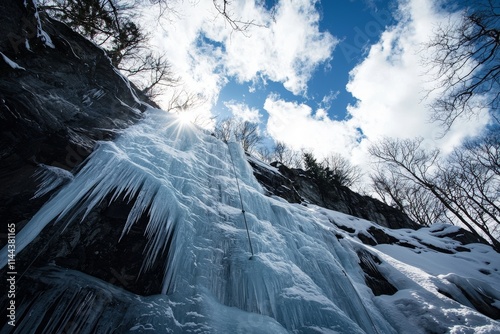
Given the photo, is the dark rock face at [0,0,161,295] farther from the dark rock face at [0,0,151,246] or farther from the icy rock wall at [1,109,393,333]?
the icy rock wall at [1,109,393,333]

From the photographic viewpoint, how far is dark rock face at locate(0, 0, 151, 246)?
9.48 feet

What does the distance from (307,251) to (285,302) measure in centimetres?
153

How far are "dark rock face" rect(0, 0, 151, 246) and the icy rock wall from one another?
351 mm

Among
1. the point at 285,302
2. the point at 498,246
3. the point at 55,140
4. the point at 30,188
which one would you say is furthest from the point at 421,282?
the point at 498,246

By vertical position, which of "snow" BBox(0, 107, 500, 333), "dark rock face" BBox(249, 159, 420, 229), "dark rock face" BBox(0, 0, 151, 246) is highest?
"dark rock face" BBox(249, 159, 420, 229)

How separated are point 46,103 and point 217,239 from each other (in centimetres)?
402

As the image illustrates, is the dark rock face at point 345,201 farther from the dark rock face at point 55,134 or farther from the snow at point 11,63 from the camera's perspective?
the snow at point 11,63

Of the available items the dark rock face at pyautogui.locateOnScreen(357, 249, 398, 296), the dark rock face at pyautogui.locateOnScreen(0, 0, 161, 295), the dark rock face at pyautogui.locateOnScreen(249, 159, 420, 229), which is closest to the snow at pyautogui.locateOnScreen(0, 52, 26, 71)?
the dark rock face at pyautogui.locateOnScreen(0, 0, 161, 295)

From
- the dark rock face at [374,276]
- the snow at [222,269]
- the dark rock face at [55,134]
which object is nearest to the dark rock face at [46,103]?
the dark rock face at [55,134]

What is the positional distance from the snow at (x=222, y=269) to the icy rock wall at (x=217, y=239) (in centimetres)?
1

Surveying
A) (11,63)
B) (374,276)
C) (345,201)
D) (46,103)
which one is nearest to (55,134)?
(46,103)

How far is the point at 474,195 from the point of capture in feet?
39.2

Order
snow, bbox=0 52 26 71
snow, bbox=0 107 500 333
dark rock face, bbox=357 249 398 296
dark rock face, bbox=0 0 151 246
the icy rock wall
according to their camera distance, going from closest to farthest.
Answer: snow, bbox=0 107 500 333 → the icy rock wall → dark rock face, bbox=0 0 151 246 → snow, bbox=0 52 26 71 → dark rock face, bbox=357 249 398 296

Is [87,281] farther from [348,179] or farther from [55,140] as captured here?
[348,179]
